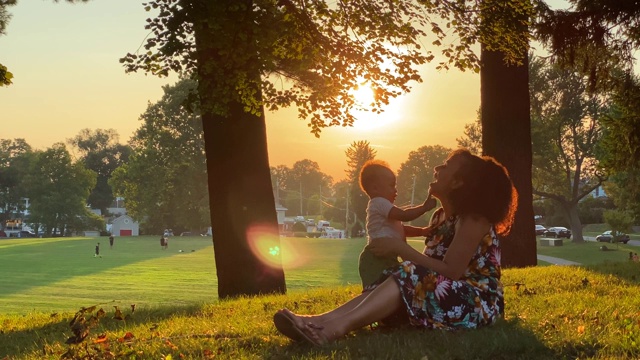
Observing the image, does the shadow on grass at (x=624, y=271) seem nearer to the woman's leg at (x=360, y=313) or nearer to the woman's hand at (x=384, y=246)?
the woman's hand at (x=384, y=246)

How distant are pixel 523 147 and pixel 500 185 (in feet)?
30.5

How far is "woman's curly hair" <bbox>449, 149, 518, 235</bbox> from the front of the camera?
5859 mm

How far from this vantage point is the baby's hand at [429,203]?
6.50 m

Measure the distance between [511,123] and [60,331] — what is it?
9346 millimetres

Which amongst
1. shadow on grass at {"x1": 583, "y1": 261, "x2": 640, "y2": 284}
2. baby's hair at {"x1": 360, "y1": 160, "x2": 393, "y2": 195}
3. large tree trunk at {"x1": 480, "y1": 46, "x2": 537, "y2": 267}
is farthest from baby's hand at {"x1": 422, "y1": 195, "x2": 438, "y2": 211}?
large tree trunk at {"x1": 480, "y1": 46, "x2": 537, "y2": 267}

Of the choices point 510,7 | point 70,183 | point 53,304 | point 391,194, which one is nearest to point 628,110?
point 510,7

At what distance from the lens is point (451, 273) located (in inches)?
227

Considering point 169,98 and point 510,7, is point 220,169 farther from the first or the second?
point 169,98

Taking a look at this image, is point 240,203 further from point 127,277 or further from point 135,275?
point 135,275

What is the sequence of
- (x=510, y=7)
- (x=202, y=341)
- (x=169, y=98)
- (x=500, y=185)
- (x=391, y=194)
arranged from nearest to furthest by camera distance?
(x=500, y=185) < (x=202, y=341) < (x=391, y=194) < (x=510, y=7) < (x=169, y=98)

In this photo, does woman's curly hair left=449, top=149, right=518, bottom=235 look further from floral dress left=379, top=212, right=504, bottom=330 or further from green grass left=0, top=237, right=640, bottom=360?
green grass left=0, top=237, right=640, bottom=360

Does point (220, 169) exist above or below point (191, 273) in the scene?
above

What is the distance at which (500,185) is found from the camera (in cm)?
600

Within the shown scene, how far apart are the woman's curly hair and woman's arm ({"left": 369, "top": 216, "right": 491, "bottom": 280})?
0.25 feet
